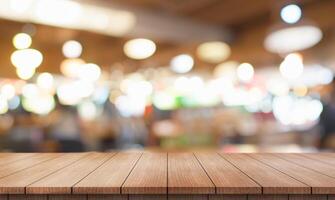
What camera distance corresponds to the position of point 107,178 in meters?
1.23

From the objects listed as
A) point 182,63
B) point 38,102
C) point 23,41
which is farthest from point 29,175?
point 38,102

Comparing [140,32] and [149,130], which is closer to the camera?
[140,32]

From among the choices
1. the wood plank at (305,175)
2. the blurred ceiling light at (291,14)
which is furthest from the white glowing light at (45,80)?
the wood plank at (305,175)

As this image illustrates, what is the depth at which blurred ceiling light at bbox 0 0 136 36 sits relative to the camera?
478 centimetres

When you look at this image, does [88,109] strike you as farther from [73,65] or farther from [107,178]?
[107,178]

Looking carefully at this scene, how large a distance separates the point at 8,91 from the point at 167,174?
867 centimetres

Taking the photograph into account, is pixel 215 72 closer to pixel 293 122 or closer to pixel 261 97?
pixel 261 97

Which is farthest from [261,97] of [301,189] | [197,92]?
[301,189]

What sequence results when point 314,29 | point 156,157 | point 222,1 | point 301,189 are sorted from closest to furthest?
point 301,189, point 156,157, point 314,29, point 222,1

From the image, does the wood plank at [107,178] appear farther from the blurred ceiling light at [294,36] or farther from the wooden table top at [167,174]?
the blurred ceiling light at [294,36]

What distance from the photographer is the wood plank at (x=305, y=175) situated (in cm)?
110

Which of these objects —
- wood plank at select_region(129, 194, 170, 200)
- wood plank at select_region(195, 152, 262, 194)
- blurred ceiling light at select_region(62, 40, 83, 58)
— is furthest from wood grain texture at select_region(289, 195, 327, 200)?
blurred ceiling light at select_region(62, 40, 83, 58)

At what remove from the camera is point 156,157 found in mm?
1796

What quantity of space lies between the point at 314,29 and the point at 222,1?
6.80 ft
